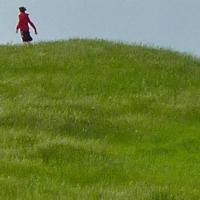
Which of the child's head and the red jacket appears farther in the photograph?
the red jacket

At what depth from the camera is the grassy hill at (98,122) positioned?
9.22 meters

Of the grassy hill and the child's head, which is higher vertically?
the child's head

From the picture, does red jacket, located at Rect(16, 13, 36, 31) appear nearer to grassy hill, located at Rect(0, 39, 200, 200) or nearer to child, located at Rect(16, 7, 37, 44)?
child, located at Rect(16, 7, 37, 44)

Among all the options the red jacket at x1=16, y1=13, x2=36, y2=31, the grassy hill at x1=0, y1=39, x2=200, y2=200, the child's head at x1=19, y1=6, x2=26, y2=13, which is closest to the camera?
the grassy hill at x1=0, y1=39, x2=200, y2=200

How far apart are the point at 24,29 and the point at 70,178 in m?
17.5

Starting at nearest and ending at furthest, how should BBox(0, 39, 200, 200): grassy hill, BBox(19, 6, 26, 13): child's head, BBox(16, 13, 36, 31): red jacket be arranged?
BBox(0, 39, 200, 200): grassy hill, BBox(19, 6, 26, 13): child's head, BBox(16, 13, 36, 31): red jacket

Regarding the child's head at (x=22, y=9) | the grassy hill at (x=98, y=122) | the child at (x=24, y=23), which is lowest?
the grassy hill at (x=98, y=122)

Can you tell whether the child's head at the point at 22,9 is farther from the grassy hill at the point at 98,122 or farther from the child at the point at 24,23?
the grassy hill at the point at 98,122

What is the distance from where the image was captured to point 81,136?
43.5 feet

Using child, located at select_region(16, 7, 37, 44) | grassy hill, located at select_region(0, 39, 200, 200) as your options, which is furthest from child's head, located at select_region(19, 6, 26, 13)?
grassy hill, located at select_region(0, 39, 200, 200)

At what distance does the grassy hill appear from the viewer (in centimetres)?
922

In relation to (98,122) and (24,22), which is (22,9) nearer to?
(24,22)

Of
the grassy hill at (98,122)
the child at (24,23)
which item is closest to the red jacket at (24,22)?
the child at (24,23)

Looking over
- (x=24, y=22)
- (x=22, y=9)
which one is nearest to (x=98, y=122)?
(x=24, y=22)
